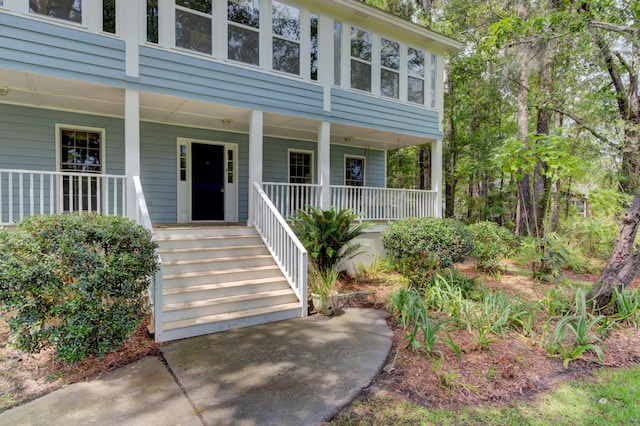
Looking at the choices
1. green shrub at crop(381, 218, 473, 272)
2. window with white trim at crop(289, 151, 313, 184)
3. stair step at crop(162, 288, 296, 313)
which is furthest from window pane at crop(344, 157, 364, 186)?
stair step at crop(162, 288, 296, 313)

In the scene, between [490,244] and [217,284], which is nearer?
[217,284]

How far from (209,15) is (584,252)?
1136cm

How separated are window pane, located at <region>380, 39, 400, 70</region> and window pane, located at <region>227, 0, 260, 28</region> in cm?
334

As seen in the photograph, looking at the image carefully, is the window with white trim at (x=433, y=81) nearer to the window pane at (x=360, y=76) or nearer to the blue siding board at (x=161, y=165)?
the window pane at (x=360, y=76)

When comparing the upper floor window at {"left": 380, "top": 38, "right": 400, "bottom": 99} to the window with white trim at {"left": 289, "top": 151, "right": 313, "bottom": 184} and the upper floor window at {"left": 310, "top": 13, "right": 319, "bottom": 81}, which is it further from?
the window with white trim at {"left": 289, "top": 151, "right": 313, "bottom": 184}

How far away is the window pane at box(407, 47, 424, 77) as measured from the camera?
8.86 metres

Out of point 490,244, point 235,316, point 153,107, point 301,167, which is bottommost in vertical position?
point 235,316

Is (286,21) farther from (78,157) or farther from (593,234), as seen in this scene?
(593,234)

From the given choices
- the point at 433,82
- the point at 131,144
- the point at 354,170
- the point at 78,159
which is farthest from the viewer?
the point at 354,170

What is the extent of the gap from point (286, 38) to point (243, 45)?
3.35 feet

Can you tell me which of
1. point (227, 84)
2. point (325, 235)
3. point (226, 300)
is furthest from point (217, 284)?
point (227, 84)

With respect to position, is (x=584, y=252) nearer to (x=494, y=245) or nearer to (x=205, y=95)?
(x=494, y=245)

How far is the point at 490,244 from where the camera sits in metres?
7.25

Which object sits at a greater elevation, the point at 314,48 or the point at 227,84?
the point at 314,48
